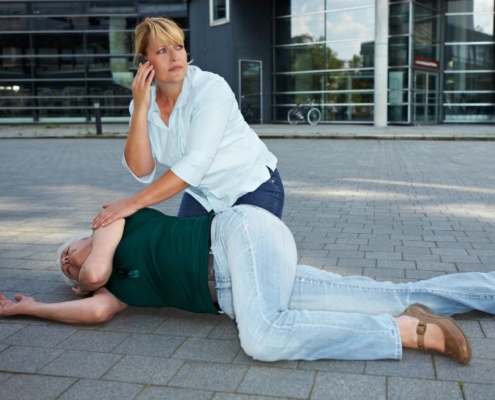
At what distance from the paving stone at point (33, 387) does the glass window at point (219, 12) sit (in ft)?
85.5

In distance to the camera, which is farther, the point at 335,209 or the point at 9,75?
the point at 9,75

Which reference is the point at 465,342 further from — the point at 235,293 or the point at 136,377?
the point at 136,377

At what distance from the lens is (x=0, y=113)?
105ft

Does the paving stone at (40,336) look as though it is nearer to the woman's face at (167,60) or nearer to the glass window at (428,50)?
the woman's face at (167,60)

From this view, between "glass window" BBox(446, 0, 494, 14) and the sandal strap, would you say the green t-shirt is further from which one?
"glass window" BBox(446, 0, 494, 14)

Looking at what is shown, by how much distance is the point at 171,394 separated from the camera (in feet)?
8.79

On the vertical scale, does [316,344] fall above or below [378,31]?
below

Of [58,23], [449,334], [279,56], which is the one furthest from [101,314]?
[58,23]

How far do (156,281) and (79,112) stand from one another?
30.0 metres

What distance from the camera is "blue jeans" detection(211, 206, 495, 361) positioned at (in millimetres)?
2896

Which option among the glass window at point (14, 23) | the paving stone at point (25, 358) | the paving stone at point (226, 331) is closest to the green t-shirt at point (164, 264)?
the paving stone at point (226, 331)

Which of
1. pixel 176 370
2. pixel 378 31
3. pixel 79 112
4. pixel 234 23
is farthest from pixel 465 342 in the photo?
pixel 79 112

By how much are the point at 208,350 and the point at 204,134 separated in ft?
3.85

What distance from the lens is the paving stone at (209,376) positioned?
276cm
